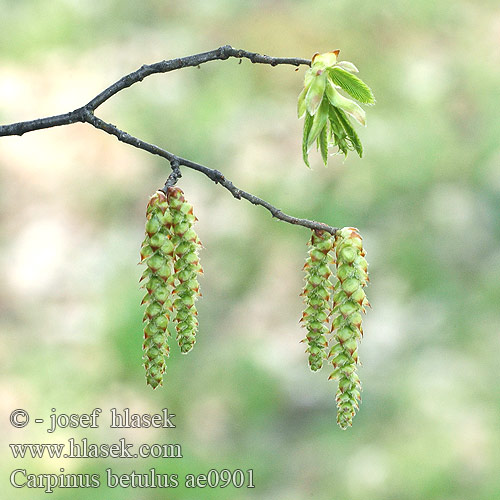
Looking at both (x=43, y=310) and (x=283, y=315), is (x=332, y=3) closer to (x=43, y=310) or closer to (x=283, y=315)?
(x=283, y=315)

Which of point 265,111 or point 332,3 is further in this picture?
point 332,3

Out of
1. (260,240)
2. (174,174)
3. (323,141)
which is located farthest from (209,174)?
(260,240)

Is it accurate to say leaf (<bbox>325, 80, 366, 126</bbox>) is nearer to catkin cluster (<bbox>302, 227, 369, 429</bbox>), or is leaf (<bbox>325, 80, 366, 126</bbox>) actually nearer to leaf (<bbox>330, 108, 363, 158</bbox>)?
leaf (<bbox>330, 108, 363, 158</bbox>)

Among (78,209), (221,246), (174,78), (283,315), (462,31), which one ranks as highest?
(462,31)

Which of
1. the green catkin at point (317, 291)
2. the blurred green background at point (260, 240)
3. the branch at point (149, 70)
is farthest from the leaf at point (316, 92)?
the blurred green background at point (260, 240)

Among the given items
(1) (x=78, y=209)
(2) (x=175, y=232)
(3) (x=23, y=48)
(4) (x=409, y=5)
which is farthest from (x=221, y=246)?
(2) (x=175, y=232)
